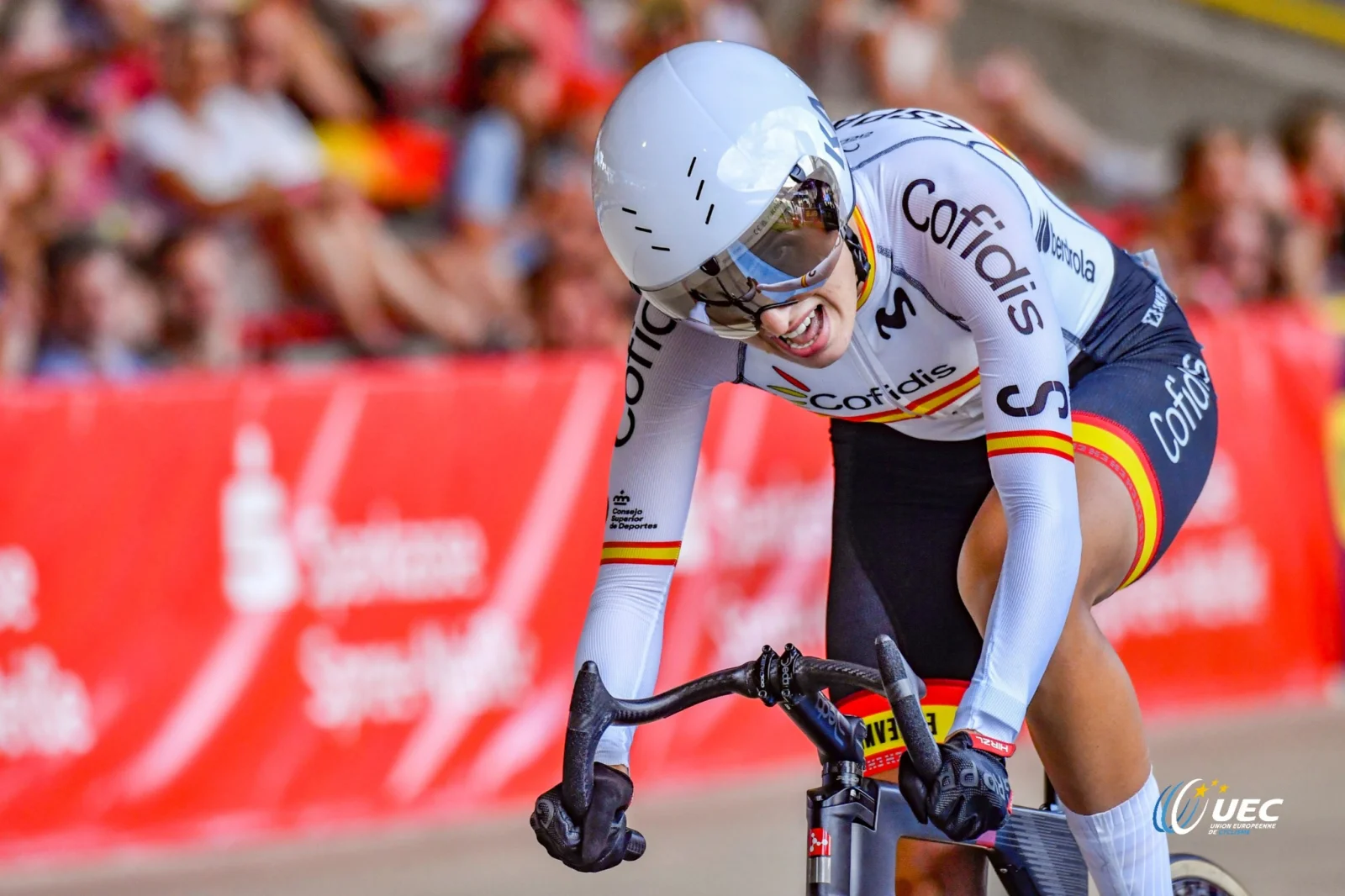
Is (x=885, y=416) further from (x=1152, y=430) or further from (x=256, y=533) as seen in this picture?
(x=256, y=533)

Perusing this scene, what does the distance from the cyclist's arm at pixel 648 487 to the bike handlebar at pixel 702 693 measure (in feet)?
0.97

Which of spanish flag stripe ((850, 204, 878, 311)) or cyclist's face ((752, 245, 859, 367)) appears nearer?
cyclist's face ((752, 245, 859, 367))

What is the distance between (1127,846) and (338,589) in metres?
3.31

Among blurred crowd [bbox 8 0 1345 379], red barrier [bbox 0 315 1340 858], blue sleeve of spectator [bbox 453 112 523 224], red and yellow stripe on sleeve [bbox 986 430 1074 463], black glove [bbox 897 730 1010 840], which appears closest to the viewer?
black glove [bbox 897 730 1010 840]

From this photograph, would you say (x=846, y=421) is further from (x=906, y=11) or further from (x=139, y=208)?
(x=906, y=11)

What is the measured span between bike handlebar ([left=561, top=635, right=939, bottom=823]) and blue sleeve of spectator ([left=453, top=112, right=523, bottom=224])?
4950 millimetres

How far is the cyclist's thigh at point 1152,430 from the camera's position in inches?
94.9

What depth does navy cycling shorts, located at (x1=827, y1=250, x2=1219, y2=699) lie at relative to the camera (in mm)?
2449

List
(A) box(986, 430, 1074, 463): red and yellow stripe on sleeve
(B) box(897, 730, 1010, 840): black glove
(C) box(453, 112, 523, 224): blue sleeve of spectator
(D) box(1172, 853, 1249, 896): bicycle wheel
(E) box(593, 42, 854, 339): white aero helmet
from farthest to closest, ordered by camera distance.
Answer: (C) box(453, 112, 523, 224): blue sleeve of spectator, (D) box(1172, 853, 1249, 896): bicycle wheel, (A) box(986, 430, 1074, 463): red and yellow stripe on sleeve, (E) box(593, 42, 854, 339): white aero helmet, (B) box(897, 730, 1010, 840): black glove

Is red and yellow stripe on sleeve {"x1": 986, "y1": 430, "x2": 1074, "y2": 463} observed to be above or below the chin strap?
below

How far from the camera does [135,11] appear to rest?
20.7 ft

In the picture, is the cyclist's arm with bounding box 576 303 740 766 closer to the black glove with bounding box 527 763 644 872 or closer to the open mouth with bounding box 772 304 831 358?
the black glove with bounding box 527 763 644 872

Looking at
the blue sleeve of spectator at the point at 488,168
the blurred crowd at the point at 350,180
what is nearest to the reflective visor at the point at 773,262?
the blurred crowd at the point at 350,180

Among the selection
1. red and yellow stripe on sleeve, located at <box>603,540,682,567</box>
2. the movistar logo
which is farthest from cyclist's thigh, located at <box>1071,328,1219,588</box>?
red and yellow stripe on sleeve, located at <box>603,540,682,567</box>
